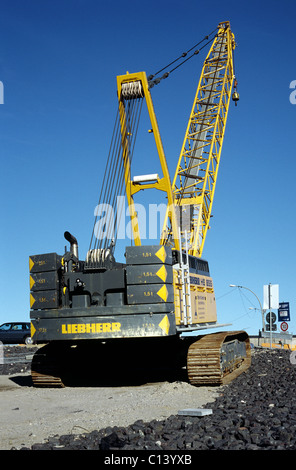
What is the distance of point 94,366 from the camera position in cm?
1528

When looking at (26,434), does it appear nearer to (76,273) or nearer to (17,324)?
(76,273)

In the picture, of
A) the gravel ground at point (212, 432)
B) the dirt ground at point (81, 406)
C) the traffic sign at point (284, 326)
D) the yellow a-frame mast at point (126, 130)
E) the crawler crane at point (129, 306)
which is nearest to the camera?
the gravel ground at point (212, 432)

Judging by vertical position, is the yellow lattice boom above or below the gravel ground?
above

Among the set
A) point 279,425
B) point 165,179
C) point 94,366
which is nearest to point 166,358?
point 94,366

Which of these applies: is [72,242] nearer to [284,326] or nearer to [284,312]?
[284,326]

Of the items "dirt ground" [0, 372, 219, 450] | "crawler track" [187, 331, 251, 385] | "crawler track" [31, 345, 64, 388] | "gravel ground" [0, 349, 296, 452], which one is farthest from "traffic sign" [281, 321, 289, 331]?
"gravel ground" [0, 349, 296, 452]

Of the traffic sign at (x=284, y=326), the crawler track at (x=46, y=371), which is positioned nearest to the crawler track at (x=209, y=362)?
the crawler track at (x=46, y=371)

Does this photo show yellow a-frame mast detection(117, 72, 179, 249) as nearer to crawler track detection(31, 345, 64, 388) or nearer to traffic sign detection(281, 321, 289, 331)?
crawler track detection(31, 345, 64, 388)

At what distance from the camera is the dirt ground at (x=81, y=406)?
819 centimetres

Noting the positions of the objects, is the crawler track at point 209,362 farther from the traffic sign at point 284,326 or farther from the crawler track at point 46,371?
the traffic sign at point 284,326

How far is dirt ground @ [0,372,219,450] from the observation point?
8191mm

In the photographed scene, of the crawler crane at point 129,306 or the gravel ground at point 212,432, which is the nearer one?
the gravel ground at point 212,432

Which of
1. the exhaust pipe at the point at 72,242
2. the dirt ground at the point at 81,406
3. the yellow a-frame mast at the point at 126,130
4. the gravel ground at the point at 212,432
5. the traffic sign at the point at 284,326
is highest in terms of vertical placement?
the yellow a-frame mast at the point at 126,130

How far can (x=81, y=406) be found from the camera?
34.6 feet
